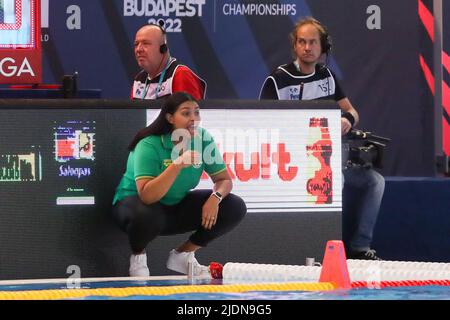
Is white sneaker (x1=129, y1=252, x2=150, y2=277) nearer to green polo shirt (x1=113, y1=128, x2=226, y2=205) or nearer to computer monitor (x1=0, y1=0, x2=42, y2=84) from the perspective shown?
green polo shirt (x1=113, y1=128, x2=226, y2=205)

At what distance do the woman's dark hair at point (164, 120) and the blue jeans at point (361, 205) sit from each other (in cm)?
164

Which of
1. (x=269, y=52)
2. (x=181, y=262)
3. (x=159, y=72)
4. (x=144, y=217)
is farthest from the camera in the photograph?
(x=269, y=52)

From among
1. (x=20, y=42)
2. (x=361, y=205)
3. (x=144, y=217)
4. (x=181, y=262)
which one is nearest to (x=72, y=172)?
(x=144, y=217)

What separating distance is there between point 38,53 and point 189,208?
154cm

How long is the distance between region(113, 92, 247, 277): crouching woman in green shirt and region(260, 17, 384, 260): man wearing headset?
0.97 metres

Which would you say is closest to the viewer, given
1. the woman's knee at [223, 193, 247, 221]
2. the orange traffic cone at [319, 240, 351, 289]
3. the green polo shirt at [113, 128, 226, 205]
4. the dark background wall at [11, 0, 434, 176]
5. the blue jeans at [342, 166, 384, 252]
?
the orange traffic cone at [319, 240, 351, 289]

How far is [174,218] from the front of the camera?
872 cm

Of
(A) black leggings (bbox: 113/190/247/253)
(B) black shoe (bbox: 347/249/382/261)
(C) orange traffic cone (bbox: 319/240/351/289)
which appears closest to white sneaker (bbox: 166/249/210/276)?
(A) black leggings (bbox: 113/190/247/253)

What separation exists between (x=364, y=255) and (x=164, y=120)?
1.91m

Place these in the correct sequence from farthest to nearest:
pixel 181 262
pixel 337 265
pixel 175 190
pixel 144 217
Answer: pixel 181 262 → pixel 175 190 → pixel 144 217 → pixel 337 265

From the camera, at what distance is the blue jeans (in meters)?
9.61

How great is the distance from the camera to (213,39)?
11539mm

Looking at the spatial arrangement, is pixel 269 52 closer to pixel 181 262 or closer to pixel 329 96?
pixel 329 96
